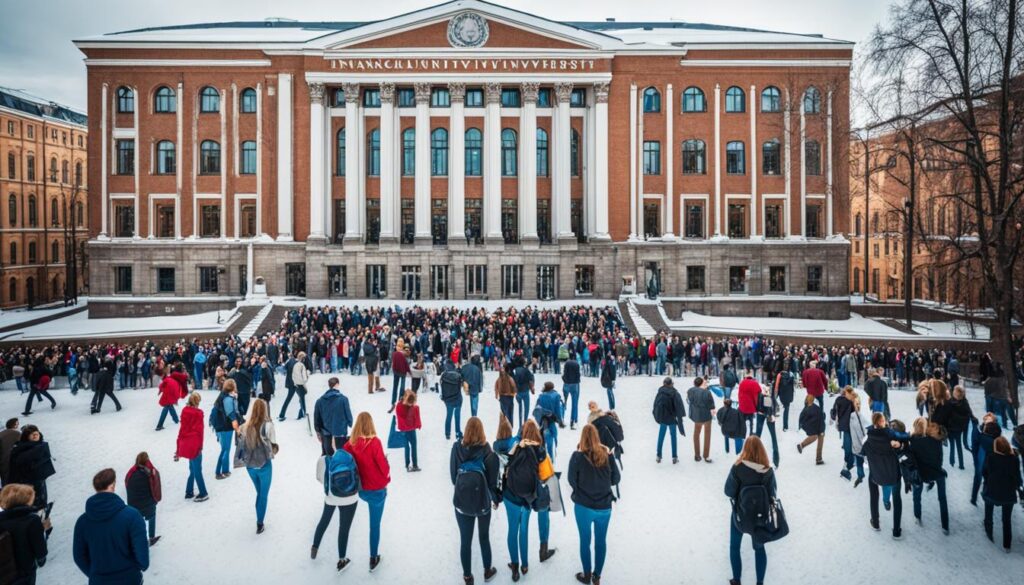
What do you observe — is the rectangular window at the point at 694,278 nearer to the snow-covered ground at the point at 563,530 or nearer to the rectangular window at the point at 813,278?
the rectangular window at the point at 813,278

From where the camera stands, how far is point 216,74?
45.6 metres

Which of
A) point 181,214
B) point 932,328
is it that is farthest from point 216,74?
point 932,328

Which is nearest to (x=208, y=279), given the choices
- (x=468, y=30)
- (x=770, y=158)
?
(x=468, y=30)

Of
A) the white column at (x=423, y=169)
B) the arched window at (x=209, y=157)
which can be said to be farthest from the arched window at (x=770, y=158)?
the arched window at (x=209, y=157)

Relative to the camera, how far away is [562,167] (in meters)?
45.4

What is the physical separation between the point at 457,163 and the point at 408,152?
413cm

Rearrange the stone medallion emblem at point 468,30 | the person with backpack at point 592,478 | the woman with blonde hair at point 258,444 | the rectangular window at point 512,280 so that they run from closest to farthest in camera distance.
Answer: the person with backpack at point 592,478
the woman with blonde hair at point 258,444
the stone medallion emblem at point 468,30
the rectangular window at point 512,280

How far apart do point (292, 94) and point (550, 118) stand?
57.7ft

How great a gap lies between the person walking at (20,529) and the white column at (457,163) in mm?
38084

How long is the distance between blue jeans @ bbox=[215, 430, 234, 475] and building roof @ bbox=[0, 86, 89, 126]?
210 ft

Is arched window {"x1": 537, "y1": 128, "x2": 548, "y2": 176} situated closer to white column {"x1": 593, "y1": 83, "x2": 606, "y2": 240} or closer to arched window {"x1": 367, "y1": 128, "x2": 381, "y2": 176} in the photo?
white column {"x1": 593, "y1": 83, "x2": 606, "y2": 240}

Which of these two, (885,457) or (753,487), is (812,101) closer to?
(885,457)

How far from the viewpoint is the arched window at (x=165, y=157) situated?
46281mm

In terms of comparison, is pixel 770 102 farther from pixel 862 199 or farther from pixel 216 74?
pixel 216 74
